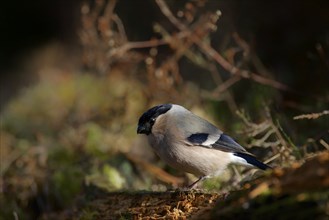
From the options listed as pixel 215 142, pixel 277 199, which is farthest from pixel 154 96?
pixel 277 199

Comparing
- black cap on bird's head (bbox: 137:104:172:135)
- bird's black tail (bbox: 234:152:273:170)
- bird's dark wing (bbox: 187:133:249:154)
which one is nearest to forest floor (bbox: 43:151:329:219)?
bird's black tail (bbox: 234:152:273:170)

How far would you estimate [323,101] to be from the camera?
5.34 meters

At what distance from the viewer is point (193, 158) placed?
408cm

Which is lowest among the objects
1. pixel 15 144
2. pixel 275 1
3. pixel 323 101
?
pixel 323 101

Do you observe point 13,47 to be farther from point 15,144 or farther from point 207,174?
point 207,174

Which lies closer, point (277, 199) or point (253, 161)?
point (277, 199)

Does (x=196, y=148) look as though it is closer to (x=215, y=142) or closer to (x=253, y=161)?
(x=215, y=142)

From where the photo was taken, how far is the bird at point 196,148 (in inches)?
161

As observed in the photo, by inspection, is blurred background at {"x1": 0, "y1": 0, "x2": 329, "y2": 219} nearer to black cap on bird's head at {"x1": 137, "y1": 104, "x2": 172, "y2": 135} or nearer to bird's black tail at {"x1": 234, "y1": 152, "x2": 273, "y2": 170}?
bird's black tail at {"x1": 234, "y1": 152, "x2": 273, "y2": 170}

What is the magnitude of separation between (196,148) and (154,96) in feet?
7.35

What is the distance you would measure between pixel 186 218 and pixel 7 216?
2397mm

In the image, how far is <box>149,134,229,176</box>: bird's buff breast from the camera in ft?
13.4

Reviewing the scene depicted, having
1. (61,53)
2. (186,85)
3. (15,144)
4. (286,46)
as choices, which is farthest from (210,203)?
(61,53)

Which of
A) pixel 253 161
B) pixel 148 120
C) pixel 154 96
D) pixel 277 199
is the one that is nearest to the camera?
pixel 277 199
